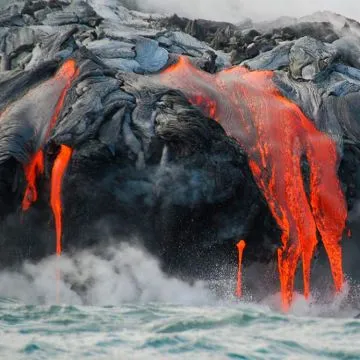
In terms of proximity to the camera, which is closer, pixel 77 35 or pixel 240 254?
pixel 240 254

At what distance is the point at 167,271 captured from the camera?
1220 cm

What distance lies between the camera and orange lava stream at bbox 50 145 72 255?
39.7 feet

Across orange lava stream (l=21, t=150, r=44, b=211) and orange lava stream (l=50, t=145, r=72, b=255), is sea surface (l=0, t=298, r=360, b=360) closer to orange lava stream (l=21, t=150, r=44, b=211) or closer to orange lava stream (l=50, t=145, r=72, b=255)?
orange lava stream (l=50, t=145, r=72, b=255)

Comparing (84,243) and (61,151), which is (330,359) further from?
(61,151)

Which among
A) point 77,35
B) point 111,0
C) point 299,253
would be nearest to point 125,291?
point 299,253

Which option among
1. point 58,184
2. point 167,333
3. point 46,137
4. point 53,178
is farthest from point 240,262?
point 46,137

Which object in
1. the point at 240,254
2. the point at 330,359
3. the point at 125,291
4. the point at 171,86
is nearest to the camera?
the point at 330,359

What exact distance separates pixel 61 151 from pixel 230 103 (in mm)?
3194

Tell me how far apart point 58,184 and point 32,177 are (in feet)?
1.35

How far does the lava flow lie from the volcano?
2 centimetres

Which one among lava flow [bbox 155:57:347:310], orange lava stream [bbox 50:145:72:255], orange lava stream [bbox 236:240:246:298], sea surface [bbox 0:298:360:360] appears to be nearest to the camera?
sea surface [bbox 0:298:360:360]

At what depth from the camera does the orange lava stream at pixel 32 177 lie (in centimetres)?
1211

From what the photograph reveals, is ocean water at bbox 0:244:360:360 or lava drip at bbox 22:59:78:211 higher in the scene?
lava drip at bbox 22:59:78:211

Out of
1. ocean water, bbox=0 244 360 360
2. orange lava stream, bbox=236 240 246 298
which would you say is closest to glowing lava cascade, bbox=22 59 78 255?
ocean water, bbox=0 244 360 360
